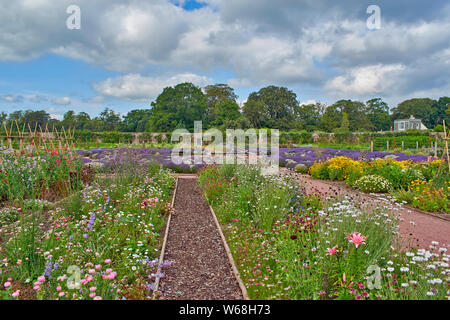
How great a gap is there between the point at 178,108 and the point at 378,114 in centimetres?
4240

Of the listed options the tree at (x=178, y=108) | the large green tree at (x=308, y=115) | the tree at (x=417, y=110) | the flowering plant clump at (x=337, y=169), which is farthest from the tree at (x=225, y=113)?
the tree at (x=417, y=110)

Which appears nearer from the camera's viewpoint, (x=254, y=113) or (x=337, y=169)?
(x=337, y=169)

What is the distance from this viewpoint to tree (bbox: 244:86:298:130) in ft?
156

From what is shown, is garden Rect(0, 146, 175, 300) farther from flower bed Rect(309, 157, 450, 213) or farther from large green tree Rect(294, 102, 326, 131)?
large green tree Rect(294, 102, 326, 131)

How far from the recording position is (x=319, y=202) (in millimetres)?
4980

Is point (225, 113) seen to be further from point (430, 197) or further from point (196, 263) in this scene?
point (196, 263)

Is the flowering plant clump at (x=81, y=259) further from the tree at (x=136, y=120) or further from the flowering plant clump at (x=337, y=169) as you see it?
the tree at (x=136, y=120)

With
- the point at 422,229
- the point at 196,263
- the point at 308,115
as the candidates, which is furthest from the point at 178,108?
the point at 196,263

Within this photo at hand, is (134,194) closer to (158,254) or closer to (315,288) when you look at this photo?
(158,254)

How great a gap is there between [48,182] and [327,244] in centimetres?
642

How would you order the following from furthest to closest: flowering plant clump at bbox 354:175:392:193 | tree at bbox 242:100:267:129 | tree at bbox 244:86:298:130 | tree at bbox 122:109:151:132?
1. tree at bbox 244:86:298:130
2. tree at bbox 122:109:151:132
3. tree at bbox 242:100:267:129
4. flowering plant clump at bbox 354:175:392:193

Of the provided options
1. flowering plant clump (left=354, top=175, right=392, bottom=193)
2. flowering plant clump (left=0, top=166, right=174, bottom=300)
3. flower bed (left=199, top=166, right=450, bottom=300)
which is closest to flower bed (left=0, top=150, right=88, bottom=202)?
flowering plant clump (left=0, top=166, right=174, bottom=300)

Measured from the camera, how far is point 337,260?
2637mm
